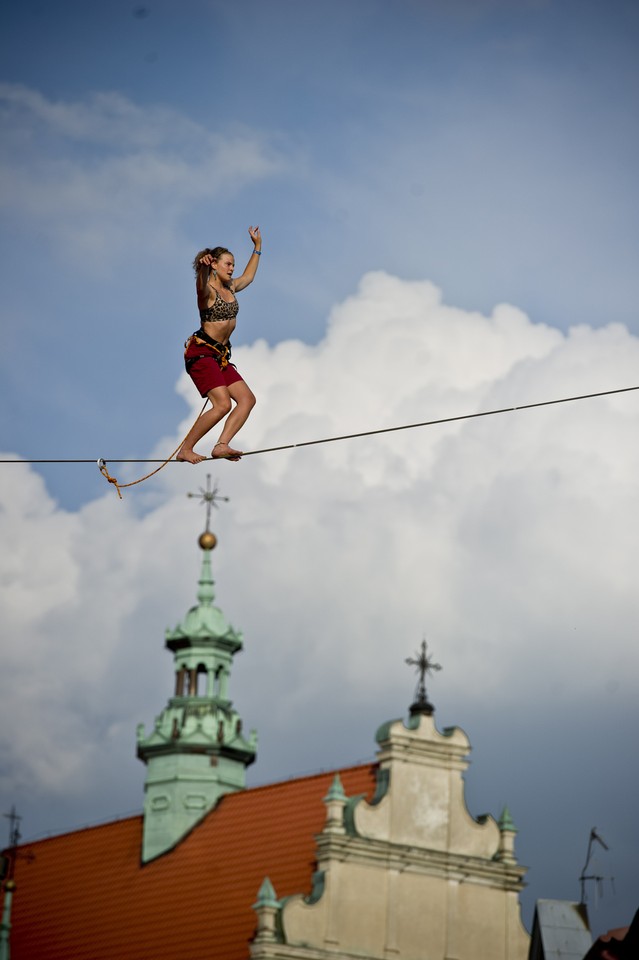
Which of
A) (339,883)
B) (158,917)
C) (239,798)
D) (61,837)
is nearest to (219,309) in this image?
(339,883)

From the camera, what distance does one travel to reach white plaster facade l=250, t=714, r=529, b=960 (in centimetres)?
4750

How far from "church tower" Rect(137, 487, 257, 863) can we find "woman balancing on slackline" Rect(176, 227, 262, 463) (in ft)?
129

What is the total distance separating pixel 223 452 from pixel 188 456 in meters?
0.32

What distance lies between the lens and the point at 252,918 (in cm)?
4834

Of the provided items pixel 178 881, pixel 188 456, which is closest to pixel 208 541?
pixel 178 881

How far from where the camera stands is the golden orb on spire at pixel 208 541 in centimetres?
6328

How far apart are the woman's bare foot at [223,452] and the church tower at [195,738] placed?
3918 cm

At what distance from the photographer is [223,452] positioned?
19.7 meters

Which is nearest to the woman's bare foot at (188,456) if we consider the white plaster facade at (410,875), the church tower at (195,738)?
the white plaster facade at (410,875)

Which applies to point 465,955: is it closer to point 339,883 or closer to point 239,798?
point 339,883

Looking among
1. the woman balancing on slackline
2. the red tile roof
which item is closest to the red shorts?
the woman balancing on slackline

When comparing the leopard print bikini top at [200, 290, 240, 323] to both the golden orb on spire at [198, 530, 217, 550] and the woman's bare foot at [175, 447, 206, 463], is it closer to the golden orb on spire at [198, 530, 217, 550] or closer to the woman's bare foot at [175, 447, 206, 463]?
the woman's bare foot at [175, 447, 206, 463]

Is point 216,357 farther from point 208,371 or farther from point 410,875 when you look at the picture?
point 410,875

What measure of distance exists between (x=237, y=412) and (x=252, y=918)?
30.4m
